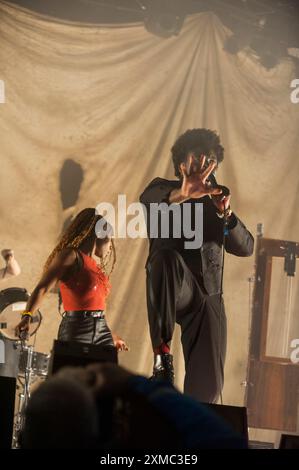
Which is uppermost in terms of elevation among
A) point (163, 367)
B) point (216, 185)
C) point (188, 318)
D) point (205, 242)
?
point (216, 185)

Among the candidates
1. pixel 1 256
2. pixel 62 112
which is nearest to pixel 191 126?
pixel 62 112

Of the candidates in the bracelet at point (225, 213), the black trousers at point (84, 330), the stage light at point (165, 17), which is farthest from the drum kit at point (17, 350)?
the stage light at point (165, 17)

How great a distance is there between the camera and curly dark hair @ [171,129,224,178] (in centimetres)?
540

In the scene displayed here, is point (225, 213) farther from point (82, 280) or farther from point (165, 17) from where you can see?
point (165, 17)

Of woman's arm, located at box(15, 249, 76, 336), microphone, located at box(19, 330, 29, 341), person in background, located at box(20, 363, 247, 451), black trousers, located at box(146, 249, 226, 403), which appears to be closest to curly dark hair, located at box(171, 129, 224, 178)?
black trousers, located at box(146, 249, 226, 403)

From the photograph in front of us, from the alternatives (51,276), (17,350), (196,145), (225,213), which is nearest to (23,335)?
(17,350)

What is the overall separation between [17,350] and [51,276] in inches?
20.4

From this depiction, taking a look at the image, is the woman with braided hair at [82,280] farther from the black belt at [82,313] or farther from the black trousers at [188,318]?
the black trousers at [188,318]

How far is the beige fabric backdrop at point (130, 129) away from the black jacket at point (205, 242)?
9cm

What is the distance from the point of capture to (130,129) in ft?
17.9

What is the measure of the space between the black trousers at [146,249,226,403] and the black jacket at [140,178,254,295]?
2.2 inches

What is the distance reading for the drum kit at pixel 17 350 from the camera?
4.61 metres

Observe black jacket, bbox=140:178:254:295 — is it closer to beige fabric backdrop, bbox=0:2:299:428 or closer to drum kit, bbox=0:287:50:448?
beige fabric backdrop, bbox=0:2:299:428

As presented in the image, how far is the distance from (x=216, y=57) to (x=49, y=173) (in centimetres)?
168
